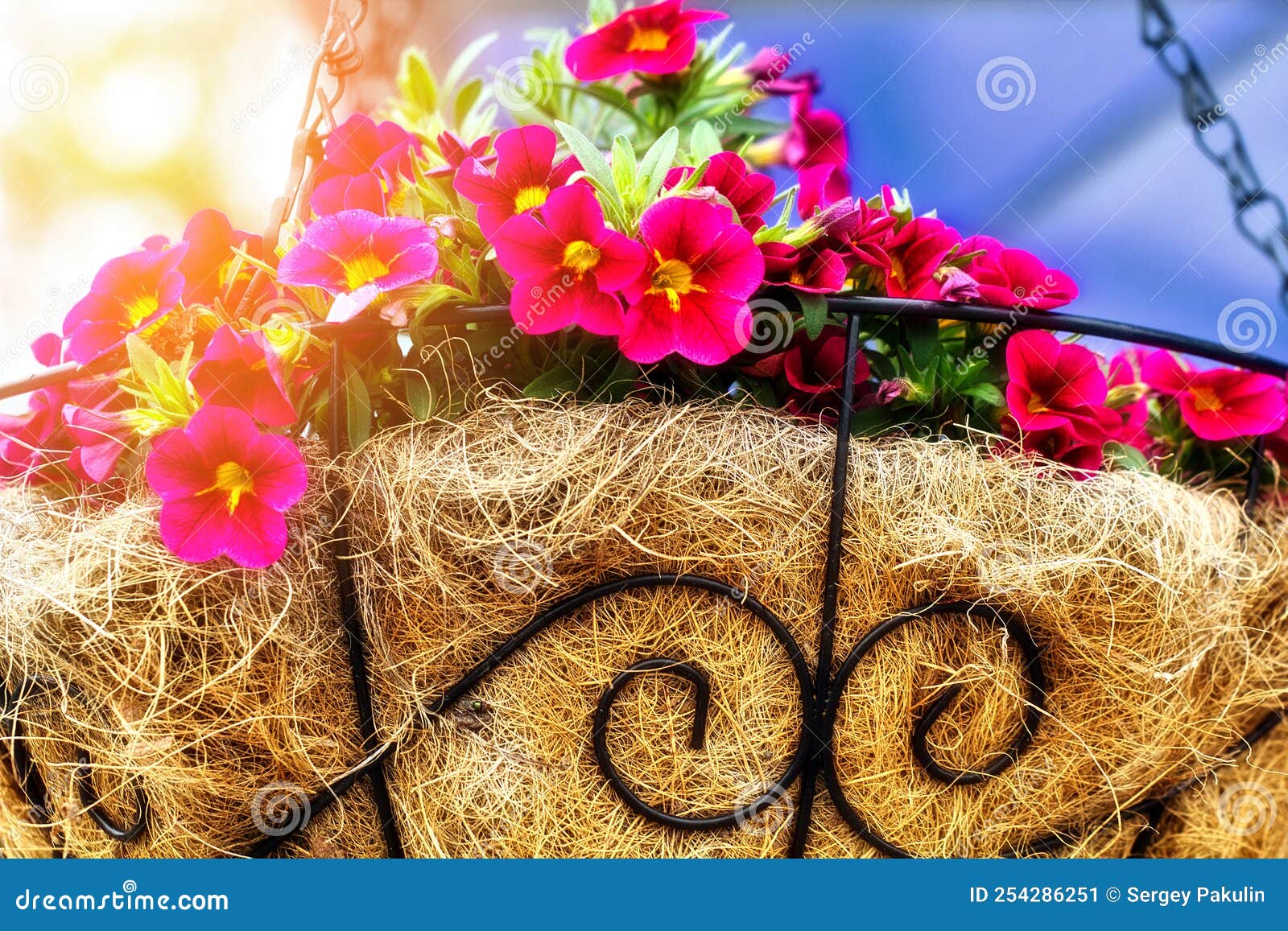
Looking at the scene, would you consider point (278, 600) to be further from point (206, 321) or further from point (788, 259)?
point (788, 259)

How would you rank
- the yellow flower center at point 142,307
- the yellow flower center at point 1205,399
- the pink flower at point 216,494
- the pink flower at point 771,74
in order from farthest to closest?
the pink flower at point 771,74
the yellow flower center at point 1205,399
the yellow flower center at point 142,307
the pink flower at point 216,494

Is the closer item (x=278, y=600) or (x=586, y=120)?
(x=278, y=600)

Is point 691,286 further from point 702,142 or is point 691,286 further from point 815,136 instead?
point 815,136

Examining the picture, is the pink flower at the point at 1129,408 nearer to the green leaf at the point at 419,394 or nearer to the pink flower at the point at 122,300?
the green leaf at the point at 419,394

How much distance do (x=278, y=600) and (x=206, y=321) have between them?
0.21 metres

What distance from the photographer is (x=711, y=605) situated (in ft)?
1.81

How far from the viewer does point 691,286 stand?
51 centimetres

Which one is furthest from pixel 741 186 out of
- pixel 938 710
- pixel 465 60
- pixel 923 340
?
pixel 465 60

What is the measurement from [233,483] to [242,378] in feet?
0.23

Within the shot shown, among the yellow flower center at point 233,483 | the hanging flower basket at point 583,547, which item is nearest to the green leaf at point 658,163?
the hanging flower basket at point 583,547

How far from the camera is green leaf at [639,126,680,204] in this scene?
0.56m

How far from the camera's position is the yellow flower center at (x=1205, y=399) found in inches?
27.9

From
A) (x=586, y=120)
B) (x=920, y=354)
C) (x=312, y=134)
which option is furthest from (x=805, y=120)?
(x=312, y=134)

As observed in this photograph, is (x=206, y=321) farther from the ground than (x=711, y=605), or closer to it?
farther from the ground
